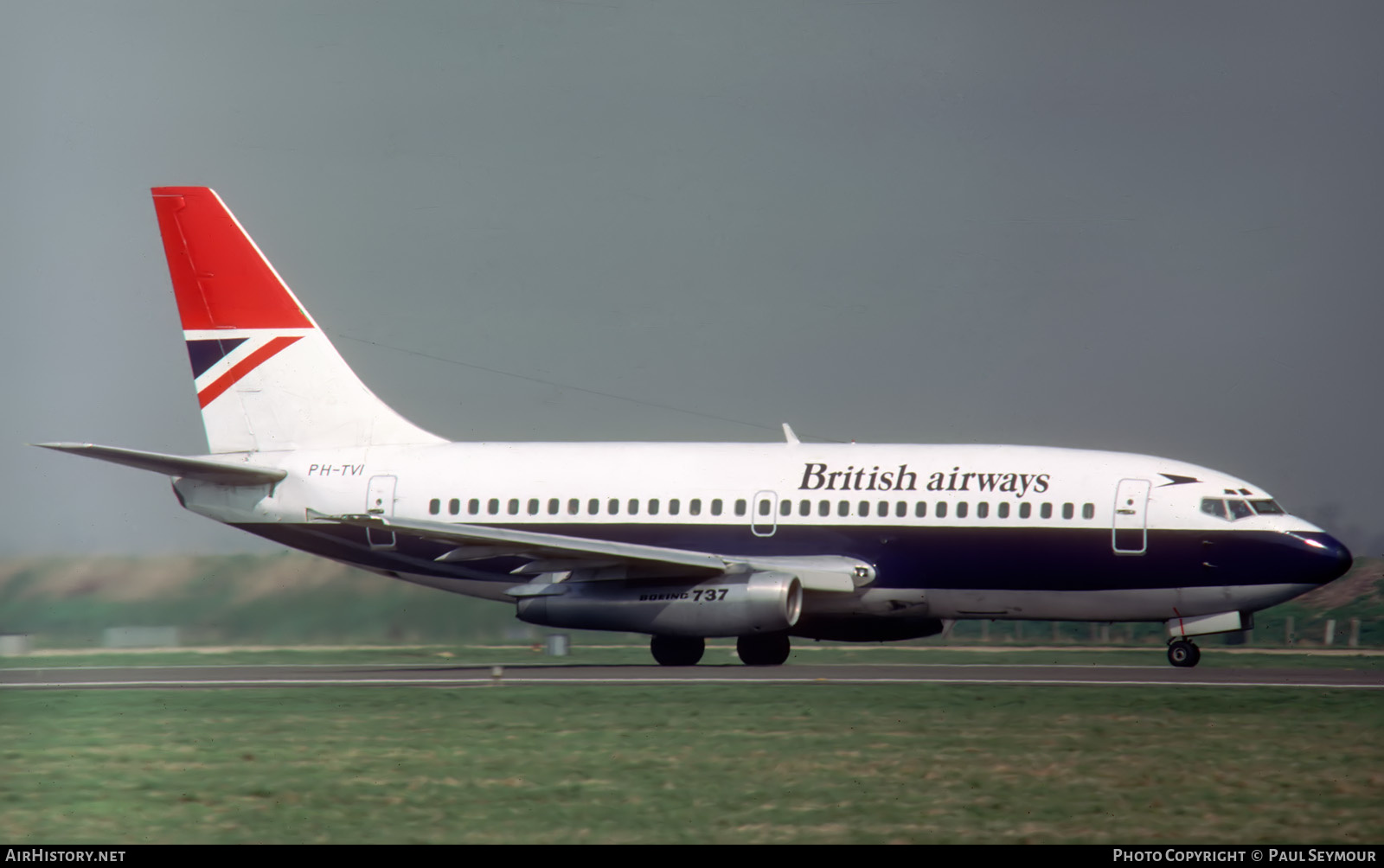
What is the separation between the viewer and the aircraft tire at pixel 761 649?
30156 millimetres

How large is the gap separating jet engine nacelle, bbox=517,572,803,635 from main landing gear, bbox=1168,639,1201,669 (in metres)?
6.25

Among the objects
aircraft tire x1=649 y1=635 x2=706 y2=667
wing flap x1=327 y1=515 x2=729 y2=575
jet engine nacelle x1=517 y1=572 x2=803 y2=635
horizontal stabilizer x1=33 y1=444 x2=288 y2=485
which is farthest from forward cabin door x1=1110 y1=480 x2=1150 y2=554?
horizontal stabilizer x1=33 y1=444 x2=288 y2=485

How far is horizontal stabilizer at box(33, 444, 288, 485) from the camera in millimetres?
28469

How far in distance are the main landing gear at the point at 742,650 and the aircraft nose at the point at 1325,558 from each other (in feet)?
29.9

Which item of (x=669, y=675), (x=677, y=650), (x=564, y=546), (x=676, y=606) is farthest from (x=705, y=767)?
(x=677, y=650)

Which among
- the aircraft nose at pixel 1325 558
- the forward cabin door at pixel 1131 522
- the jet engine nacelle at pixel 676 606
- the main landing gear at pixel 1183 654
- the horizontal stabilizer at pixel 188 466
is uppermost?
the horizontal stabilizer at pixel 188 466

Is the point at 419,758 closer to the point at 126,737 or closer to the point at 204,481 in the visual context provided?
the point at 126,737

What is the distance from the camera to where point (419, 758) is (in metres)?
15.6

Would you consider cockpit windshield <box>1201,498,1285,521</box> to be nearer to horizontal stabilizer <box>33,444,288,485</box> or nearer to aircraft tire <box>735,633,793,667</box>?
aircraft tire <box>735,633,793,667</box>

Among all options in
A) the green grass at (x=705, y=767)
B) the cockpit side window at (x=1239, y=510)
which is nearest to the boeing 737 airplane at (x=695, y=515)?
the cockpit side window at (x=1239, y=510)

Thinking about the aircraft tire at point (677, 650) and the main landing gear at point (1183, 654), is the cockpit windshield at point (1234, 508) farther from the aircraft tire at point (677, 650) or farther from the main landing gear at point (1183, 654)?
the aircraft tire at point (677, 650)

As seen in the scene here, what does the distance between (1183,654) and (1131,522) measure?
7.70ft

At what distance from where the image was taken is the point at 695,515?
30.2m

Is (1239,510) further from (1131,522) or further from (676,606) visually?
(676,606)
